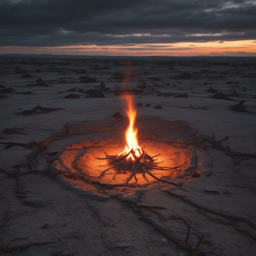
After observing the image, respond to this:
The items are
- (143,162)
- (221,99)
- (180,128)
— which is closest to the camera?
(143,162)

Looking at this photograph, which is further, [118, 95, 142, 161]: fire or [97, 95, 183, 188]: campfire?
[118, 95, 142, 161]: fire

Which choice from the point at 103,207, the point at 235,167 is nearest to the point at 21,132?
the point at 103,207

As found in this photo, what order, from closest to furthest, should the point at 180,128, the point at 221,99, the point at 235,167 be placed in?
the point at 235,167, the point at 180,128, the point at 221,99

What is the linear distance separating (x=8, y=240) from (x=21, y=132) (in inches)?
129

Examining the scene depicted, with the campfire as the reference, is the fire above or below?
above

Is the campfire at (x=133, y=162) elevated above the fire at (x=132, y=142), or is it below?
below

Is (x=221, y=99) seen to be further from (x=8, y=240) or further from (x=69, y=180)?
(x=8, y=240)

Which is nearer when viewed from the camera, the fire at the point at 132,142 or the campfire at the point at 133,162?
the campfire at the point at 133,162

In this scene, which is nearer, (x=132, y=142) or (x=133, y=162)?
(x=133, y=162)

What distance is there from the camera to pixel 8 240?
1.72m

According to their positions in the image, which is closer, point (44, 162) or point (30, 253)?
point (30, 253)

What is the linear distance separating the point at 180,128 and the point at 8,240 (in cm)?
399

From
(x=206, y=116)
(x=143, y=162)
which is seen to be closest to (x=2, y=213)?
(x=143, y=162)

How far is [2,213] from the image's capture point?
6.75ft
